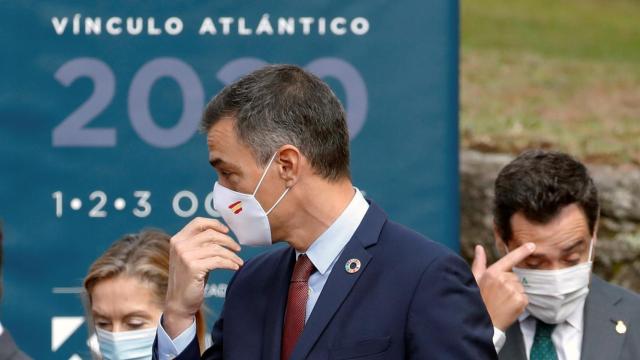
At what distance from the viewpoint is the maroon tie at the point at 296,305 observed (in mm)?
2994

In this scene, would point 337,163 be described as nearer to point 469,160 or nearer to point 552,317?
point 552,317

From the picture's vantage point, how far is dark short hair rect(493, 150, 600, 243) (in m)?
4.12

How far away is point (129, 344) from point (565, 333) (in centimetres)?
140

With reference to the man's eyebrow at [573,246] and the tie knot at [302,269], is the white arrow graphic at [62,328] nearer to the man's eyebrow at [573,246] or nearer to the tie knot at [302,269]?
the man's eyebrow at [573,246]

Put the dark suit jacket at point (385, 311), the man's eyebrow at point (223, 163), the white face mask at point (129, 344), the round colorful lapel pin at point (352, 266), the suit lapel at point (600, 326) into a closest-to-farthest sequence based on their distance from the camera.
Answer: the dark suit jacket at point (385, 311) < the round colorful lapel pin at point (352, 266) < the man's eyebrow at point (223, 163) < the white face mask at point (129, 344) < the suit lapel at point (600, 326)

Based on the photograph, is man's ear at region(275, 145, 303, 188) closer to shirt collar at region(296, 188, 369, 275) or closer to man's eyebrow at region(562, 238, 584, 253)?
shirt collar at region(296, 188, 369, 275)

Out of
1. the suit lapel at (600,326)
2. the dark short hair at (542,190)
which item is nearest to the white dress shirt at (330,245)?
the dark short hair at (542,190)

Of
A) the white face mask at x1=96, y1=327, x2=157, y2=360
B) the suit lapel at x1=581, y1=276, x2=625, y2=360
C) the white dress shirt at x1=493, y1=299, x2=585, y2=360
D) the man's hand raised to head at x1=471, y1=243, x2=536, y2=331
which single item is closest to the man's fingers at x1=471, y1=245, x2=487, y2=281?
the man's hand raised to head at x1=471, y1=243, x2=536, y2=331

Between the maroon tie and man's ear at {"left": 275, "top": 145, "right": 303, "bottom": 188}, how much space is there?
0.20 meters

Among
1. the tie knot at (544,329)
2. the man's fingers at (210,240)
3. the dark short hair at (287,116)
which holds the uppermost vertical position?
the dark short hair at (287,116)

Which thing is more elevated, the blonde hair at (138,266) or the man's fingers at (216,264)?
the man's fingers at (216,264)

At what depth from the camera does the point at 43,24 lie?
495 cm

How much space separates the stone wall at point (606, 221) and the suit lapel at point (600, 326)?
5.21ft

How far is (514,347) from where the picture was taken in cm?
416
